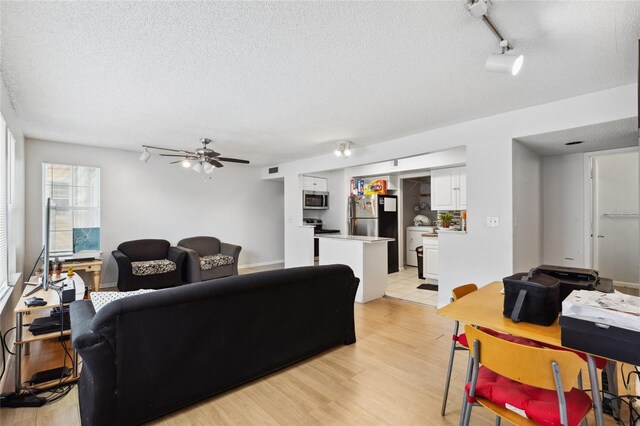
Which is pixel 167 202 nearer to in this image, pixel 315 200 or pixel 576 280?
pixel 315 200

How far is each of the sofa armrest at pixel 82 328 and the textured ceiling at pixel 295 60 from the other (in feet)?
5.77

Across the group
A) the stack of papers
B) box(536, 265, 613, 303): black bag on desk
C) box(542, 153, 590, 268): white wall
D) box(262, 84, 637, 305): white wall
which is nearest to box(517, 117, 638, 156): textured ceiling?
box(262, 84, 637, 305): white wall

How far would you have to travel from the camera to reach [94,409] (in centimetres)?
164

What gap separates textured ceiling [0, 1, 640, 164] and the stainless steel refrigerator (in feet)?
8.91

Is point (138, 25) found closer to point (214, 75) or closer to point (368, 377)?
point (214, 75)

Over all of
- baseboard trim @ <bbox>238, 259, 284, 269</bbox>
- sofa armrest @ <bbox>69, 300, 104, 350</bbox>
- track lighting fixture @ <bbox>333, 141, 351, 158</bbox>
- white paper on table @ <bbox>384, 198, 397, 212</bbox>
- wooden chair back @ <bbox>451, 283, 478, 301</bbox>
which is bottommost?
baseboard trim @ <bbox>238, 259, 284, 269</bbox>

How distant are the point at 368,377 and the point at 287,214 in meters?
4.48

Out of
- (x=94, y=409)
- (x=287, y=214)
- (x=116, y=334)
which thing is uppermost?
(x=287, y=214)

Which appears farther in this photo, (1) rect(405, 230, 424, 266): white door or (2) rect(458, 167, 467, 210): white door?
(1) rect(405, 230, 424, 266): white door

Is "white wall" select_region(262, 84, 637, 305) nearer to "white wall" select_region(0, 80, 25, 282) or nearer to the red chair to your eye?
the red chair

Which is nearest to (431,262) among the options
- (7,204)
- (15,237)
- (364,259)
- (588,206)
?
(364,259)

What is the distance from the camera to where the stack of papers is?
1127 millimetres

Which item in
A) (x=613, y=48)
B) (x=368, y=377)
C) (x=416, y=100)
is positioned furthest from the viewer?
(x=416, y=100)

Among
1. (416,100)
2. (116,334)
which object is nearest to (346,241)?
(416,100)
